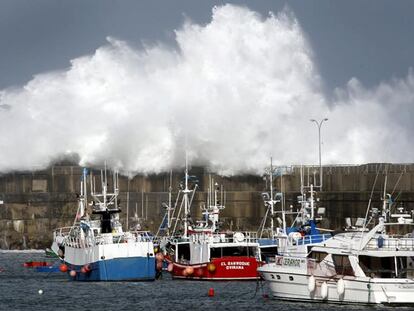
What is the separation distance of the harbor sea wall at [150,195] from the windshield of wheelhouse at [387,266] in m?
67.6

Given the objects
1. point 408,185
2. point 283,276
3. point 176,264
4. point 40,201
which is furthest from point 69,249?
point 40,201

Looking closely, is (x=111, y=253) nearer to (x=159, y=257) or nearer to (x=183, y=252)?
(x=159, y=257)

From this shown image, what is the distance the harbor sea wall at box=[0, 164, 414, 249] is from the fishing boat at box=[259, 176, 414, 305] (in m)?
64.7

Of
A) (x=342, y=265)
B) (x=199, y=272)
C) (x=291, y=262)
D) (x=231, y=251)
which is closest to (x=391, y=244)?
(x=342, y=265)

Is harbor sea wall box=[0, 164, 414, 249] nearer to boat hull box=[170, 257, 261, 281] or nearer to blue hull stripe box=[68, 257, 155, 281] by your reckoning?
boat hull box=[170, 257, 261, 281]

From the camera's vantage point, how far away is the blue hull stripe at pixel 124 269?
3280 inches

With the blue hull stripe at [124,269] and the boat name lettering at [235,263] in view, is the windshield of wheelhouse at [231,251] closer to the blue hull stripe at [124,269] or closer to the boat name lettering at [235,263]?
the boat name lettering at [235,263]

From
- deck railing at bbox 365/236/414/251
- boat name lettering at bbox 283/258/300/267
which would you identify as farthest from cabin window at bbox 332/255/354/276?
boat name lettering at bbox 283/258/300/267

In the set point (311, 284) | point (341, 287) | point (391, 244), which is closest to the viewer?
point (341, 287)

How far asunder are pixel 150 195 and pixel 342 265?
82.5 meters

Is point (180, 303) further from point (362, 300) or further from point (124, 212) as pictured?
point (124, 212)

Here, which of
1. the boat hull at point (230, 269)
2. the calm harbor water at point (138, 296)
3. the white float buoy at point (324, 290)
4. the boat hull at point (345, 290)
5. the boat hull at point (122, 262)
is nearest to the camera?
the boat hull at point (345, 290)

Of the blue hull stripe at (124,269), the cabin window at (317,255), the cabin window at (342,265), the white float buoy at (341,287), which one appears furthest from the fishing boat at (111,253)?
the white float buoy at (341,287)

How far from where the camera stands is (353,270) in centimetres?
6328
